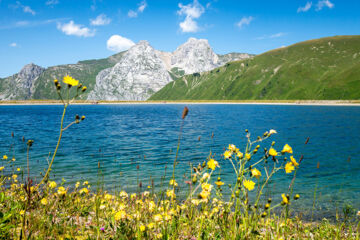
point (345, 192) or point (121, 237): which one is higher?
point (121, 237)

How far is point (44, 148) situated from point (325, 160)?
31.1 meters

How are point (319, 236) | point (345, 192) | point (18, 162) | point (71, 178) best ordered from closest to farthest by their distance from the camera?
point (319, 236), point (345, 192), point (71, 178), point (18, 162)

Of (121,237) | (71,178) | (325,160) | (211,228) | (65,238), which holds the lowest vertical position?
(325,160)

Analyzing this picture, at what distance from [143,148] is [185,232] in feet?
81.1

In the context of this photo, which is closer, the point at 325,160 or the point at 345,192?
the point at 345,192

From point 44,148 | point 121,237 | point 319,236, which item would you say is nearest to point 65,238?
point 121,237

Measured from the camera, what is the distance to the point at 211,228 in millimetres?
5254

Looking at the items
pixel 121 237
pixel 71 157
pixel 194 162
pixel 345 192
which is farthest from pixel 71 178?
pixel 345 192

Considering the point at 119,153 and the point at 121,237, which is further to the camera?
the point at 119,153

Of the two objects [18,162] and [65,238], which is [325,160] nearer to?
[65,238]

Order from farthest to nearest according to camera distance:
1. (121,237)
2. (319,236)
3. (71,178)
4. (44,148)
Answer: (44,148), (71,178), (319,236), (121,237)

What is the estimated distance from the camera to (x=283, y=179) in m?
17.0

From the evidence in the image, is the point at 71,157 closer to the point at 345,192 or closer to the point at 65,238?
the point at 65,238

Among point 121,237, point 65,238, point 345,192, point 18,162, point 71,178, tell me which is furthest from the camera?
point 18,162
